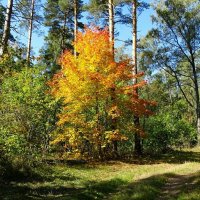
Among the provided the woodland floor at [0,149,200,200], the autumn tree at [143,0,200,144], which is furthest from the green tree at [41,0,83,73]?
the woodland floor at [0,149,200,200]

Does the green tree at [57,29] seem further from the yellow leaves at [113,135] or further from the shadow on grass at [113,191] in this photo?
the shadow on grass at [113,191]

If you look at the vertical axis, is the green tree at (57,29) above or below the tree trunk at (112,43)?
above

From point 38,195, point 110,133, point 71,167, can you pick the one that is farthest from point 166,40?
point 38,195

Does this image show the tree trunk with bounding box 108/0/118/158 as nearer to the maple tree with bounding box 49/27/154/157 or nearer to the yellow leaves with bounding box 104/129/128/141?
the maple tree with bounding box 49/27/154/157

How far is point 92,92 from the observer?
2244cm

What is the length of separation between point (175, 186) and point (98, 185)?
306 centimetres

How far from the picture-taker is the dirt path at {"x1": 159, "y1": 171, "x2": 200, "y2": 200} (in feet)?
37.7

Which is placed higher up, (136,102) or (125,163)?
(136,102)

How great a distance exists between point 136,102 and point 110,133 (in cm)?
300

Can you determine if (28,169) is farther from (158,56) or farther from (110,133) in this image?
(158,56)

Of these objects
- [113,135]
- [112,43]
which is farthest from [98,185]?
[112,43]

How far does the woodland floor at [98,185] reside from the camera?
38.4 ft

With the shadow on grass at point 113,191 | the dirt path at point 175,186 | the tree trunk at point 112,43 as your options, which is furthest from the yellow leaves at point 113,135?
the shadow on grass at point 113,191

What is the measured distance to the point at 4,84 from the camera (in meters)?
18.8
